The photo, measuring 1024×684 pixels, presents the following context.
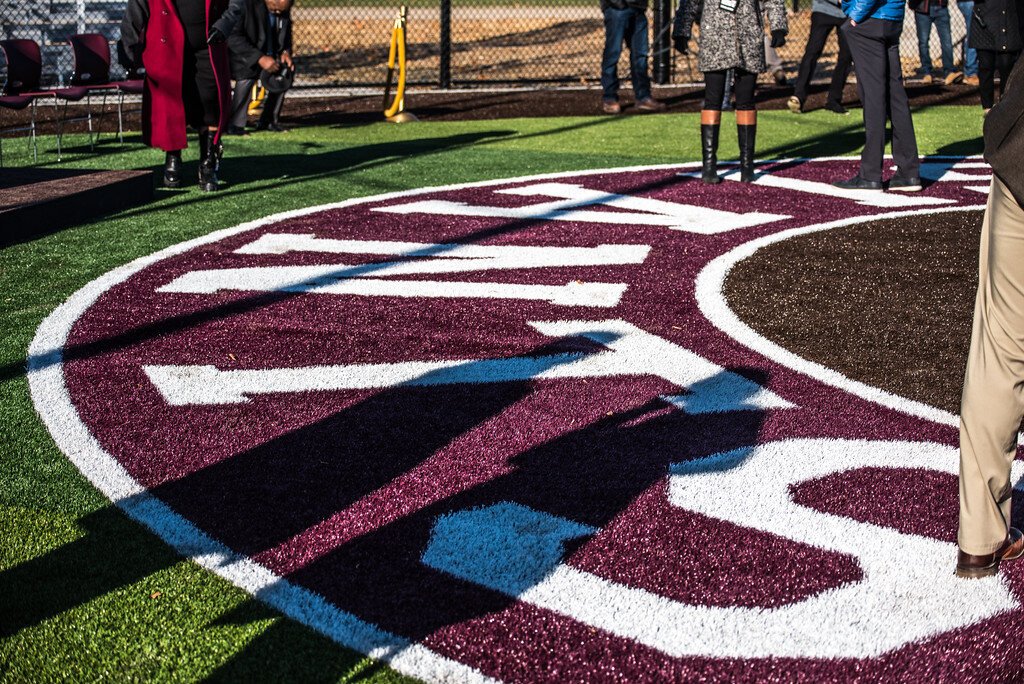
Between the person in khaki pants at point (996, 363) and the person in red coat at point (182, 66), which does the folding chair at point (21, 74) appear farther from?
the person in khaki pants at point (996, 363)

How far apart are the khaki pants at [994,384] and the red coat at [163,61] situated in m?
7.77

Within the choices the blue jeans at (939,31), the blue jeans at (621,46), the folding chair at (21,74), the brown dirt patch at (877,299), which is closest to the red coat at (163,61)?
the folding chair at (21,74)

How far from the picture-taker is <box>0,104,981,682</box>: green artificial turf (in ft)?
10.6

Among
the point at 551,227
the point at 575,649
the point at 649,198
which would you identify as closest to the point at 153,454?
the point at 575,649

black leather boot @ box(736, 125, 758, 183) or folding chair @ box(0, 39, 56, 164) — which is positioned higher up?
folding chair @ box(0, 39, 56, 164)

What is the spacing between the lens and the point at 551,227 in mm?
9125

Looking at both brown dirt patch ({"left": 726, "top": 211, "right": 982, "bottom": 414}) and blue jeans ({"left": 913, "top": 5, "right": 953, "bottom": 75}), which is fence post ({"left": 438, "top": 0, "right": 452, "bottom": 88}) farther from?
brown dirt patch ({"left": 726, "top": 211, "right": 982, "bottom": 414})

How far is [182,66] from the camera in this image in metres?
10.2

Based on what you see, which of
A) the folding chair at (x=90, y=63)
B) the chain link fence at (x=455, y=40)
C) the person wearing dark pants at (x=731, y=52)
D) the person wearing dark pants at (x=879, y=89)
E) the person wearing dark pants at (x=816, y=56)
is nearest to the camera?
the person wearing dark pants at (x=879, y=89)

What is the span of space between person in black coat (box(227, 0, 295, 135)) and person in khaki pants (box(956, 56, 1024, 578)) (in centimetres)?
835

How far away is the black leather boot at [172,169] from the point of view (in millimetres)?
10695

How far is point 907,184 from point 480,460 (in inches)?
278

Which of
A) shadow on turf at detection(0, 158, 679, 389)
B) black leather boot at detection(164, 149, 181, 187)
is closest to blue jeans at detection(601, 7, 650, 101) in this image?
black leather boot at detection(164, 149, 181, 187)

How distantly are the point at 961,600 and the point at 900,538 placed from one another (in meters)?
0.41
